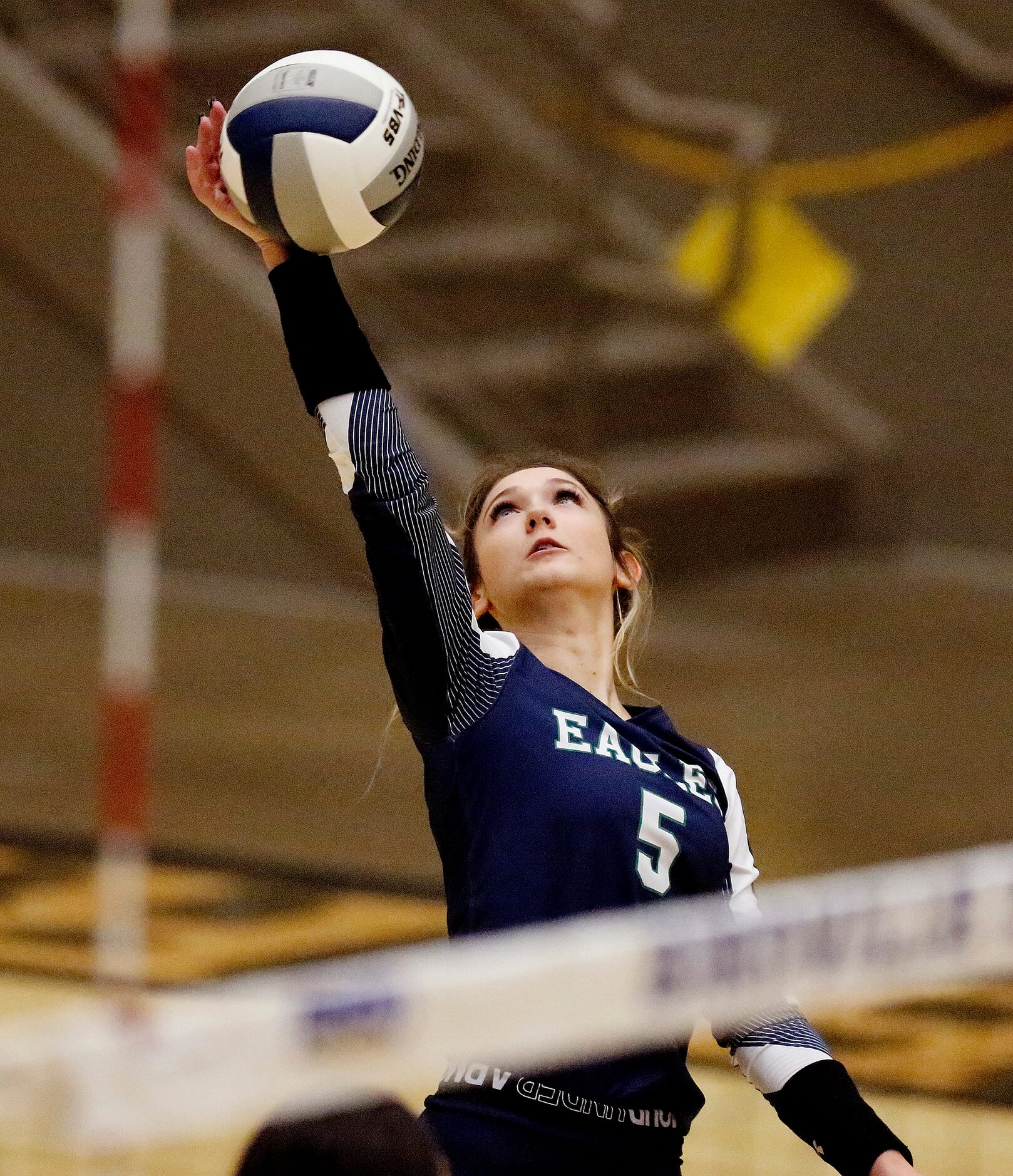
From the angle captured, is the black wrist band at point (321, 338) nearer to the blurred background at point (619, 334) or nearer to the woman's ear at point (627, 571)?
the woman's ear at point (627, 571)

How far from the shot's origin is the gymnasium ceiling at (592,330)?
833cm

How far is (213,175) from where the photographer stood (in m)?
2.23

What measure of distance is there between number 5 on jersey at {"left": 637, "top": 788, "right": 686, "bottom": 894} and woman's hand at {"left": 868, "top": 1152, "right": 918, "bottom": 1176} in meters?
0.37

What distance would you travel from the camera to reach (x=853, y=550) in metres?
9.24

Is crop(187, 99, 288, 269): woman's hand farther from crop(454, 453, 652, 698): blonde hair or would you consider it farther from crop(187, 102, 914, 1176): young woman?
crop(454, 453, 652, 698): blonde hair

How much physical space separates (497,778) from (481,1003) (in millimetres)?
748

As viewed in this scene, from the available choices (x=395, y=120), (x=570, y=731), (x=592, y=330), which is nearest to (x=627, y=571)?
(x=570, y=731)

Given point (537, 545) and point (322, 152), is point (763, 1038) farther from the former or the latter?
point (322, 152)

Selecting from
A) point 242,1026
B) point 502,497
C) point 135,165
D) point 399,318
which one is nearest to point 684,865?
point 502,497

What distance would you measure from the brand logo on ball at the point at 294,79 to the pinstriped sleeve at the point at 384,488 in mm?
239

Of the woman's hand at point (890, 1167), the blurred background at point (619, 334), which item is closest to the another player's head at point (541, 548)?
the woman's hand at point (890, 1167)

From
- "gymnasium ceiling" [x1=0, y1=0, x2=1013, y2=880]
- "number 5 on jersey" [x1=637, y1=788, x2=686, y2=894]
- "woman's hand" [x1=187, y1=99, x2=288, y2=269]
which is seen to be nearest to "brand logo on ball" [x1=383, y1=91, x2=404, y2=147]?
"woman's hand" [x1=187, y1=99, x2=288, y2=269]

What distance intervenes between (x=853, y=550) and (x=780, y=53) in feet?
7.21

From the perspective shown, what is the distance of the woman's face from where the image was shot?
7.77 feet
